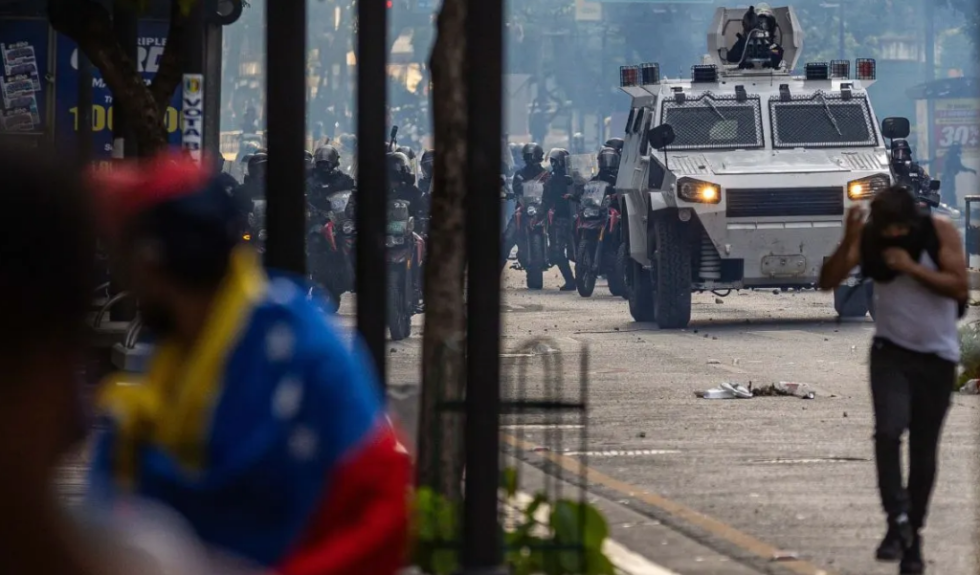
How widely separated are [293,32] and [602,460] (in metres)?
4.62

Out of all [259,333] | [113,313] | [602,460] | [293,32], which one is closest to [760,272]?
[113,313]

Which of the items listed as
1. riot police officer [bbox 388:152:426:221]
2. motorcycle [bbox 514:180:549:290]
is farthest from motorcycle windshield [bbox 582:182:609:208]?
riot police officer [bbox 388:152:426:221]

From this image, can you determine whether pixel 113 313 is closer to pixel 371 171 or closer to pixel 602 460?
pixel 602 460

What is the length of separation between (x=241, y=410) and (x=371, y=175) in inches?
178

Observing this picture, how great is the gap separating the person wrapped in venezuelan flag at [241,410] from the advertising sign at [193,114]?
10.4 m

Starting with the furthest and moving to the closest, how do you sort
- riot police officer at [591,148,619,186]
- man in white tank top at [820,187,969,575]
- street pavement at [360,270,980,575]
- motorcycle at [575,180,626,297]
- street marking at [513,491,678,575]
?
1. riot police officer at [591,148,619,186]
2. motorcycle at [575,180,626,297]
3. street pavement at [360,270,980,575]
4. man in white tank top at [820,187,969,575]
5. street marking at [513,491,678,575]

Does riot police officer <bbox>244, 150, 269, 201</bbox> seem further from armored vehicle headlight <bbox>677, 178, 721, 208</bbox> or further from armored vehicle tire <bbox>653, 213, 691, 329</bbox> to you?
armored vehicle headlight <bbox>677, 178, 721, 208</bbox>

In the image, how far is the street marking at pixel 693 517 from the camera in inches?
293

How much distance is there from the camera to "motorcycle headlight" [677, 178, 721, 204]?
798 inches

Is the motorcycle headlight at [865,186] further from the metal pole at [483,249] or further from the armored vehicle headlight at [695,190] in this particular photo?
the metal pole at [483,249]

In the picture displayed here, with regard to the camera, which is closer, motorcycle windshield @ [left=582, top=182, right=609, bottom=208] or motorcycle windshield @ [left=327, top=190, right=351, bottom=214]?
motorcycle windshield @ [left=327, top=190, right=351, bottom=214]

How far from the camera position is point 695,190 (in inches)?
799

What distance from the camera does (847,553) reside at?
7.77 metres

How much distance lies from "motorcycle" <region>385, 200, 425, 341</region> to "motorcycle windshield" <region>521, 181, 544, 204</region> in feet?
42.4
